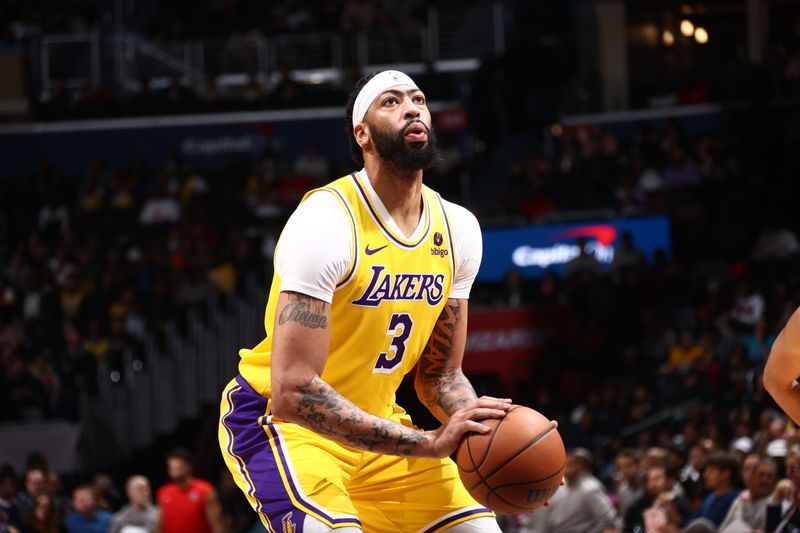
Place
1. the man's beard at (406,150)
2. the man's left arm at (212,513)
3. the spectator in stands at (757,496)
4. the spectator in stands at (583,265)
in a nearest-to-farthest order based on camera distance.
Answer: the man's beard at (406,150), the spectator in stands at (757,496), the man's left arm at (212,513), the spectator in stands at (583,265)

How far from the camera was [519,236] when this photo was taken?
625 inches

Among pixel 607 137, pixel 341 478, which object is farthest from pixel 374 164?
pixel 607 137

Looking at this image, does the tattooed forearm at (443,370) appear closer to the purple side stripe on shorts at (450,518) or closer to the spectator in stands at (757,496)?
the purple side stripe on shorts at (450,518)

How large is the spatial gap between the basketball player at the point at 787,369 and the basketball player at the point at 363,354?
2.83 feet

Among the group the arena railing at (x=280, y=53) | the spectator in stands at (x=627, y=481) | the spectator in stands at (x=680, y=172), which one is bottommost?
the spectator in stands at (x=627, y=481)

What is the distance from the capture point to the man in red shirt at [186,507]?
10992 mm

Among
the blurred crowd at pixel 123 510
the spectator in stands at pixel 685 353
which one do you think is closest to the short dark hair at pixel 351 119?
the blurred crowd at pixel 123 510

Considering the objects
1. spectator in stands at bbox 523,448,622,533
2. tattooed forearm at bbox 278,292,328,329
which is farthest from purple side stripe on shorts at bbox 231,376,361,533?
spectator in stands at bbox 523,448,622,533

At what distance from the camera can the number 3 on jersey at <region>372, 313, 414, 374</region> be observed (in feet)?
15.0

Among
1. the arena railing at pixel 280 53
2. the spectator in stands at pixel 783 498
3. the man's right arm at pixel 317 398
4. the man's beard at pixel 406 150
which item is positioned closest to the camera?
the man's right arm at pixel 317 398

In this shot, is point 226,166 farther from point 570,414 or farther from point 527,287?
point 570,414

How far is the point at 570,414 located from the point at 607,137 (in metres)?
5.10

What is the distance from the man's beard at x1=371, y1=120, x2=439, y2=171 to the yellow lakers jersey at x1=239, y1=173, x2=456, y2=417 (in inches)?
6.9

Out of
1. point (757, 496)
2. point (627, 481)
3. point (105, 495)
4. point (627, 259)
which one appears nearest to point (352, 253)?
point (757, 496)
